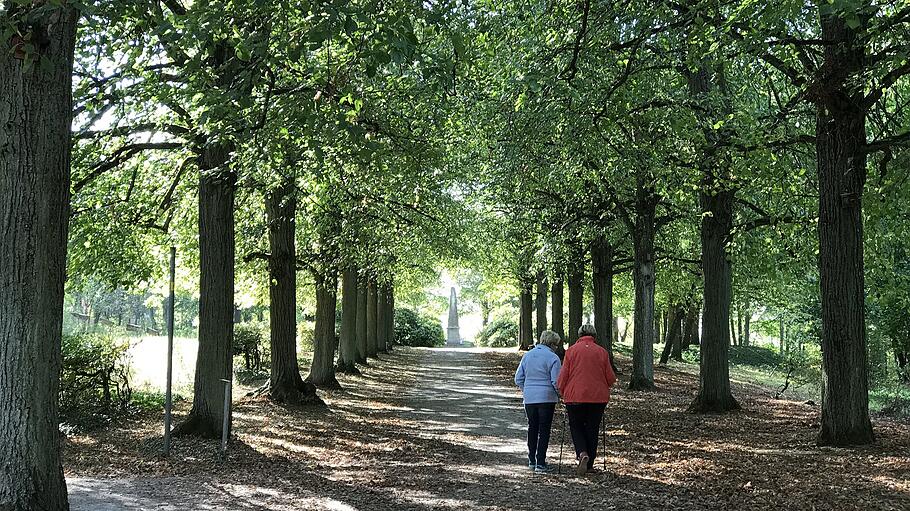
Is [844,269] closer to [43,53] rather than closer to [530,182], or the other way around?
[530,182]

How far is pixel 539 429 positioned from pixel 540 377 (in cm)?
69

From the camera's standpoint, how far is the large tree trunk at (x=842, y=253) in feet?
35.0

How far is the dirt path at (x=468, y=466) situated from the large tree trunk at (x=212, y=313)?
47 centimetres

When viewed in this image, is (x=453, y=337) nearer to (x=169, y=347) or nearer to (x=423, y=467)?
(x=423, y=467)

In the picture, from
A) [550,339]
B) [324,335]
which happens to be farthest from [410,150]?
[324,335]

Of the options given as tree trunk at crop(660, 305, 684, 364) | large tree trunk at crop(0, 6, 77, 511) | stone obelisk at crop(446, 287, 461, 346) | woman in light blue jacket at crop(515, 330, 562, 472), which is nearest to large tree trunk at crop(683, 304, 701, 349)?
tree trunk at crop(660, 305, 684, 364)

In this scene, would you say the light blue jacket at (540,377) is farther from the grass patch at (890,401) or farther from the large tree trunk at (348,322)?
the large tree trunk at (348,322)

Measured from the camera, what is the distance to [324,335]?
68.7 ft

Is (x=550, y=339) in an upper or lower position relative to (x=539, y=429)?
upper

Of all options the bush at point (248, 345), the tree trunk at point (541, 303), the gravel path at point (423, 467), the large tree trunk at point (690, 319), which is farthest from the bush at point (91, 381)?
the large tree trunk at point (690, 319)

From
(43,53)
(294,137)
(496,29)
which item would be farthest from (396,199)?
(43,53)

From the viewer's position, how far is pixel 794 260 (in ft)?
61.1

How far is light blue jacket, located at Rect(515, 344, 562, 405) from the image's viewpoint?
10.5 m

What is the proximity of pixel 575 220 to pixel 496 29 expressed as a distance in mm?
9919
